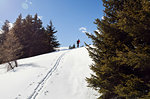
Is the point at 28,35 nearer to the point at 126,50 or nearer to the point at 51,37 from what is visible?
the point at 51,37

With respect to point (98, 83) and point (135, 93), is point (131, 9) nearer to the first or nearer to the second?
point (135, 93)

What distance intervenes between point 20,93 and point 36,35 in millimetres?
26159

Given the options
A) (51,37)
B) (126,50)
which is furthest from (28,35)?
(126,50)

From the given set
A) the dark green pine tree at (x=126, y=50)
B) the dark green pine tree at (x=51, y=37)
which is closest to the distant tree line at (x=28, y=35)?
the dark green pine tree at (x=51, y=37)

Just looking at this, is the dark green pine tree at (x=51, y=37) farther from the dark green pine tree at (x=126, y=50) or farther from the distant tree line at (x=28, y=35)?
the dark green pine tree at (x=126, y=50)

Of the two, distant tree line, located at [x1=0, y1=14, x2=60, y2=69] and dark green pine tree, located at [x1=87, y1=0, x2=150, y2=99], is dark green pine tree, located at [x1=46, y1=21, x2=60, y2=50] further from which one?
dark green pine tree, located at [x1=87, y1=0, x2=150, y2=99]

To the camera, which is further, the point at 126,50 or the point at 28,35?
the point at 28,35

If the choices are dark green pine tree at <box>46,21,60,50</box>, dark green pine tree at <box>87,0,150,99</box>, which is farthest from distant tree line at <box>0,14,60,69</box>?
dark green pine tree at <box>87,0,150,99</box>

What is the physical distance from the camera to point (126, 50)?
4.57 m

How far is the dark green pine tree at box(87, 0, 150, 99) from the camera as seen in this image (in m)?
3.50

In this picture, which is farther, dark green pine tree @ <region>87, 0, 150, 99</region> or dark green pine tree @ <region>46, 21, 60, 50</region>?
dark green pine tree @ <region>46, 21, 60, 50</region>

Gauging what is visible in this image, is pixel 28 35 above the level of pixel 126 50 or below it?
above

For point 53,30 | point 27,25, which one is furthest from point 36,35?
point 53,30

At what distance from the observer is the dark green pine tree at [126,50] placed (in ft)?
11.5
